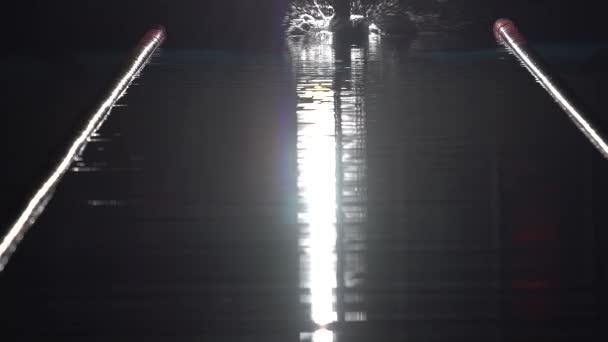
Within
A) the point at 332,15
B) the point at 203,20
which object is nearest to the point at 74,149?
Answer: the point at 332,15

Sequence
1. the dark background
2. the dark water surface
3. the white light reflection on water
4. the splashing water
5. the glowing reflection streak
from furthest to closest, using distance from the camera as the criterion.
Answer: the dark background
the splashing water
the glowing reflection streak
the white light reflection on water
the dark water surface

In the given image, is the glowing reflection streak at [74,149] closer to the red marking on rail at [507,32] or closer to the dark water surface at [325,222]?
the dark water surface at [325,222]

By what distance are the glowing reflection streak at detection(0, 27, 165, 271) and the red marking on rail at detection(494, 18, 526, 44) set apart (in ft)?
7.45

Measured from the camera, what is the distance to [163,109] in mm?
5680

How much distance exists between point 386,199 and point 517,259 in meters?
0.80

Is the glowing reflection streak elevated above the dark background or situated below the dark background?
below

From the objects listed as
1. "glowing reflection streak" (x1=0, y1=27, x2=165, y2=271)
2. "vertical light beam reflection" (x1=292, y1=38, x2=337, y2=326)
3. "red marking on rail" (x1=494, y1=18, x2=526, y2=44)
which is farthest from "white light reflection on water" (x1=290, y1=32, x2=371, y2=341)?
"red marking on rail" (x1=494, y1=18, x2=526, y2=44)

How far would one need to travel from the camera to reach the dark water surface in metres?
2.71

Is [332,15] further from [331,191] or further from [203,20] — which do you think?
[331,191]

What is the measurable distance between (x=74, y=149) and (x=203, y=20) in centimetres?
715

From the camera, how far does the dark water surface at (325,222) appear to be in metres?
2.71

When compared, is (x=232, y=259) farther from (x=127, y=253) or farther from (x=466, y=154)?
(x=466, y=154)

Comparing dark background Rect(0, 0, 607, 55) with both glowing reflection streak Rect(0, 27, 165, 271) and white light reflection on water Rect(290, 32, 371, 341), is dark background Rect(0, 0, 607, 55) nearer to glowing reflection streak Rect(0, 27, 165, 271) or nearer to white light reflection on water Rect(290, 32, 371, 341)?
glowing reflection streak Rect(0, 27, 165, 271)

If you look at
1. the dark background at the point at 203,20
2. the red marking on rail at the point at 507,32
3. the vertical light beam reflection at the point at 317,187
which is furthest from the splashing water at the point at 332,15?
the vertical light beam reflection at the point at 317,187
